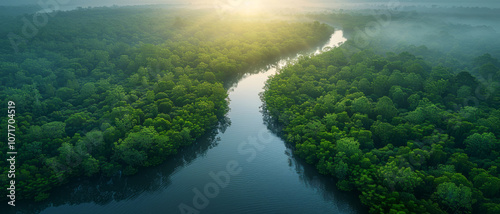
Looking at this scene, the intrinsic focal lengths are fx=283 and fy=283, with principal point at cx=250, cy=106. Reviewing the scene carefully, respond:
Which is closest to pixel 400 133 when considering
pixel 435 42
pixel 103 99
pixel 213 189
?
pixel 213 189

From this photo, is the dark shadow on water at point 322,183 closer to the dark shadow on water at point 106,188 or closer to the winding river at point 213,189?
the winding river at point 213,189

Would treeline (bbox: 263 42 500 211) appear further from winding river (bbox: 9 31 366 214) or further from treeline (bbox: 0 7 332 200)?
treeline (bbox: 0 7 332 200)

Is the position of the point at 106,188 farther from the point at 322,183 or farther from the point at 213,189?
the point at 322,183

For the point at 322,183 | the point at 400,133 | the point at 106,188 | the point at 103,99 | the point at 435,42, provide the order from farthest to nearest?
the point at 435,42 < the point at 103,99 < the point at 400,133 < the point at 322,183 < the point at 106,188

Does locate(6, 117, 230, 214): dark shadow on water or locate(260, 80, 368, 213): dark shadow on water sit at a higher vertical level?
locate(6, 117, 230, 214): dark shadow on water

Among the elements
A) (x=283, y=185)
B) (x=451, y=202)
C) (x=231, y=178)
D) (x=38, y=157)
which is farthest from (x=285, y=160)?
(x=38, y=157)

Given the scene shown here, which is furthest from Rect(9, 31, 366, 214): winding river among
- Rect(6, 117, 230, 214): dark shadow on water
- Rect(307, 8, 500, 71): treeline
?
Rect(307, 8, 500, 71): treeline
